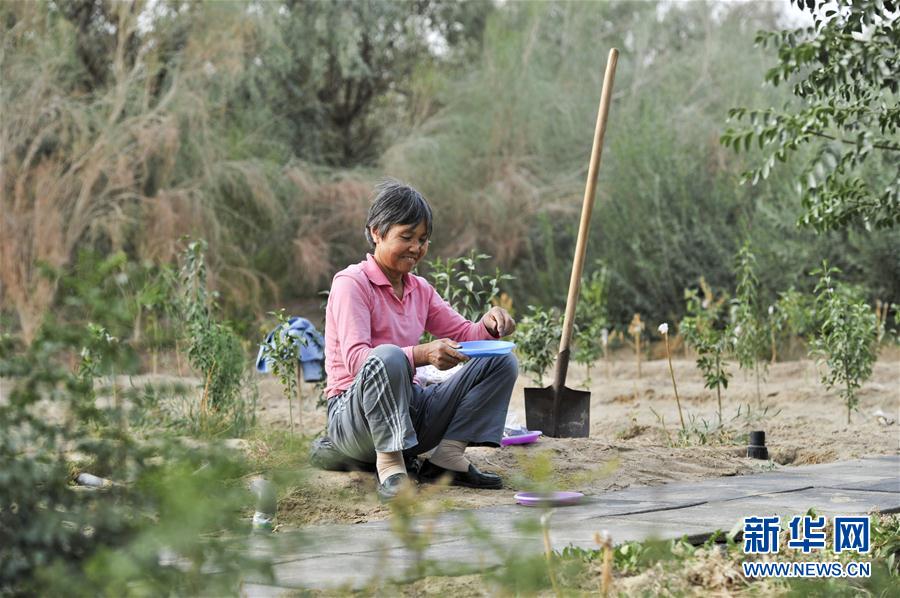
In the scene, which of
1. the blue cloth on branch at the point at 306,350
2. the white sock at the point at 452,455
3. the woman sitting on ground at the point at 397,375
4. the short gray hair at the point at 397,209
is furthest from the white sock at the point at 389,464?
the blue cloth on branch at the point at 306,350

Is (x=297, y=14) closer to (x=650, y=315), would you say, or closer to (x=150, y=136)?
(x=150, y=136)

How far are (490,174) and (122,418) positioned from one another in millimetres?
11248

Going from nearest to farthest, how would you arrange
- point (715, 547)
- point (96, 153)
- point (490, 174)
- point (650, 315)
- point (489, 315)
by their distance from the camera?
point (715, 547), point (489, 315), point (96, 153), point (650, 315), point (490, 174)

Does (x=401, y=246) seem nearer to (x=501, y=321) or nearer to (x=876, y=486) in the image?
(x=501, y=321)

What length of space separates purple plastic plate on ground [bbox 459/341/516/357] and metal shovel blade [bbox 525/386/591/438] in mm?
1383

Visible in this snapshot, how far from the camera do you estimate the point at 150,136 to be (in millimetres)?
10773

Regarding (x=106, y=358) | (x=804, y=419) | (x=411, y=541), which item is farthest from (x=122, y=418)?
(x=804, y=419)

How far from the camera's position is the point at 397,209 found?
4156mm

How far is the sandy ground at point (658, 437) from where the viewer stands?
4.08 metres

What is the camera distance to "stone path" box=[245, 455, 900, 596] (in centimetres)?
264

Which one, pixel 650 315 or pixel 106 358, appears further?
pixel 650 315

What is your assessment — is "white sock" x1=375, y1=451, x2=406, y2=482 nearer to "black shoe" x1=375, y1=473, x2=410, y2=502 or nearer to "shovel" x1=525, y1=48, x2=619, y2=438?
"black shoe" x1=375, y1=473, x2=410, y2=502

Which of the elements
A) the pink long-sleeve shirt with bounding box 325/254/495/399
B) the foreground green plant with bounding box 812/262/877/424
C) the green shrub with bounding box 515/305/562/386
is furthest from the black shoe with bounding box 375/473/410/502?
the foreground green plant with bounding box 812/262/877/424

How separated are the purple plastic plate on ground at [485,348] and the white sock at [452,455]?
1.34ft
